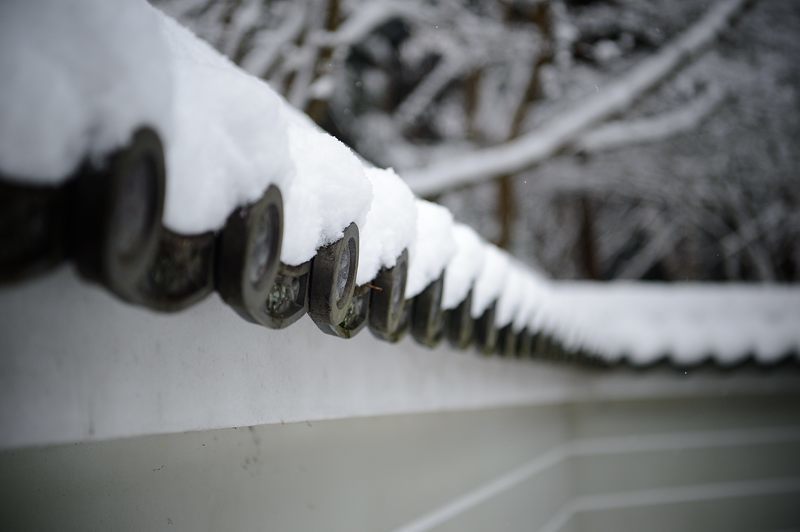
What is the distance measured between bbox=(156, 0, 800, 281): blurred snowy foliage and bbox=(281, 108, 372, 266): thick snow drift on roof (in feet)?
12.1

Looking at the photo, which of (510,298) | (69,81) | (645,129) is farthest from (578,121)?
(69,81)

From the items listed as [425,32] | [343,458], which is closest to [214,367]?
[343,458]

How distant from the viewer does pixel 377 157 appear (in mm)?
8750

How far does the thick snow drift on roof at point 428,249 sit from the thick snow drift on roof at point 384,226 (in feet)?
0.27

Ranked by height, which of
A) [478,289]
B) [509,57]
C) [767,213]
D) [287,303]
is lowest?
[287,303]

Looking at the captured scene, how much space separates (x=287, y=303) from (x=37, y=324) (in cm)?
33

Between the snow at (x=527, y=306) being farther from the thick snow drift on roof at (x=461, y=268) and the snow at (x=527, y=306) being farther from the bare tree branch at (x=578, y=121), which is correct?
the bare tree branch at (x=578, y=121)

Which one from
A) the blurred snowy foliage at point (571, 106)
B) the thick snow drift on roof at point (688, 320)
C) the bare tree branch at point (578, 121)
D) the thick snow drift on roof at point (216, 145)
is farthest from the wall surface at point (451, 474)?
the blurred snowy foliage at point (571, 106)

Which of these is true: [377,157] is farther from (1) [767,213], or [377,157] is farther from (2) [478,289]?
(2) [478,289]

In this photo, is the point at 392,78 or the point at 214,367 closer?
the point at 214,367

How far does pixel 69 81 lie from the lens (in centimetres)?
48

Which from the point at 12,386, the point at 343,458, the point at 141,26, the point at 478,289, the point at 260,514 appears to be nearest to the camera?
the point at 141,26

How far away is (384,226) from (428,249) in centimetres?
25

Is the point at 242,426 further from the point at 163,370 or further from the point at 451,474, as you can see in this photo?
the point at 451,474
